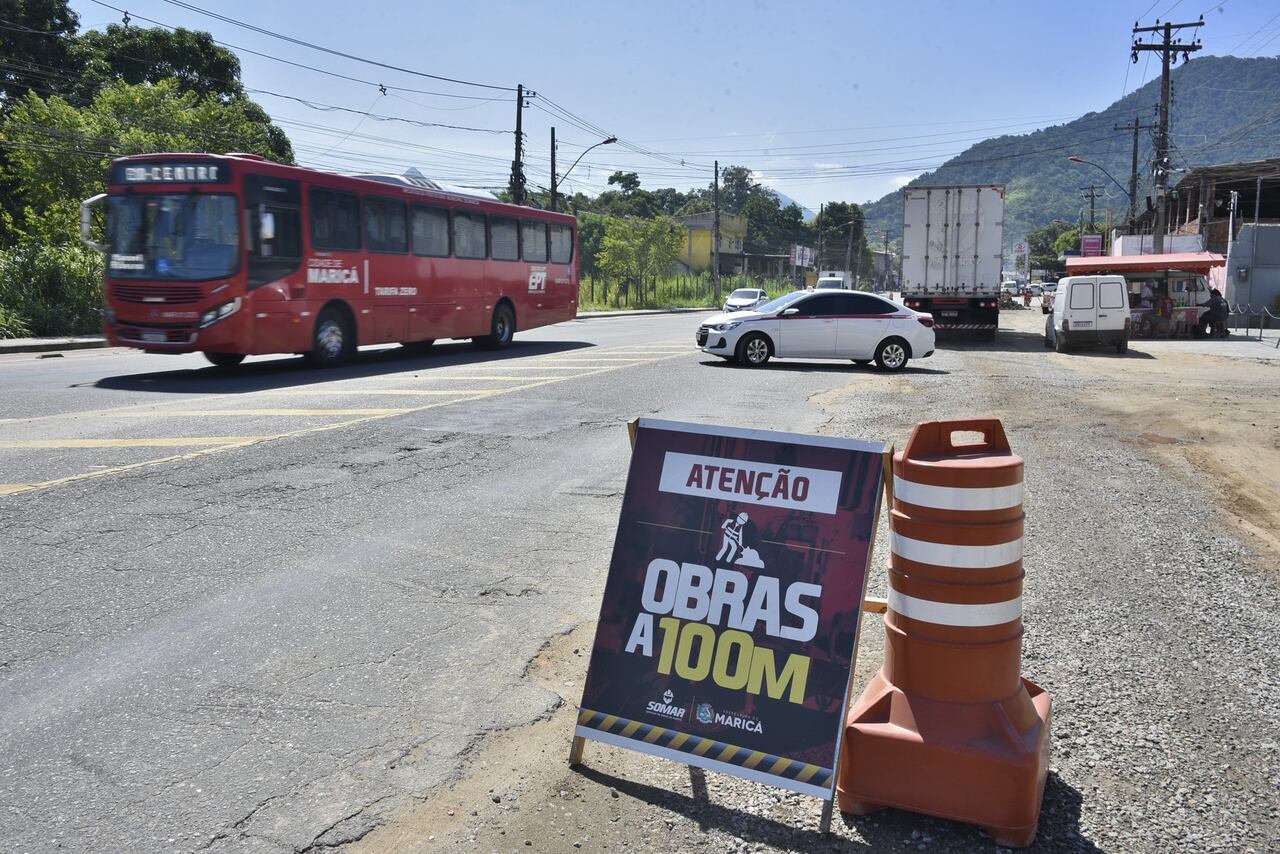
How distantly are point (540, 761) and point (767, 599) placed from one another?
1029 mm

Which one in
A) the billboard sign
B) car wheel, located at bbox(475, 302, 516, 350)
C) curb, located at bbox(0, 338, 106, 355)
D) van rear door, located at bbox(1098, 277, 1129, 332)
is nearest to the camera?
the billboard sign

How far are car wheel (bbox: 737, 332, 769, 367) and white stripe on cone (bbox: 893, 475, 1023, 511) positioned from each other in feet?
49.5

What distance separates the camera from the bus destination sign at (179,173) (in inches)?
579

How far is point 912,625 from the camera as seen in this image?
10.5 ft

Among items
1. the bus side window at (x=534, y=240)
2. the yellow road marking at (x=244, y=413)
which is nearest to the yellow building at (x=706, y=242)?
the bus side window at (x=534, y=240)

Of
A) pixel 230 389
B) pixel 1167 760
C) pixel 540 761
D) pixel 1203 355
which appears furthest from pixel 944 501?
pixel 1203 355

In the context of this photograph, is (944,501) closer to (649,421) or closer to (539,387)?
(649,421)

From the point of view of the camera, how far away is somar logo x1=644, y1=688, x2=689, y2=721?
10.9 feet

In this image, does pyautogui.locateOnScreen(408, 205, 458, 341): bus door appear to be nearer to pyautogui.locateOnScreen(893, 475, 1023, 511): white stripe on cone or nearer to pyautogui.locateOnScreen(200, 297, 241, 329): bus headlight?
pyautogui.locateOnScreen(200, 297, 241, 329): bus headlight

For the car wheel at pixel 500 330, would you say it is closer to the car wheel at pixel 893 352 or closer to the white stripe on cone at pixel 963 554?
the car wheel at pixel 893 352

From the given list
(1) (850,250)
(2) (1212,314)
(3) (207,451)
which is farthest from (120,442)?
(1) (850,250)

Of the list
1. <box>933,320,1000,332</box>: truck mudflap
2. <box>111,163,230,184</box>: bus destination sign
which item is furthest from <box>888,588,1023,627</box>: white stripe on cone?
<box>933,320,1000,332</box>: truck mudflap

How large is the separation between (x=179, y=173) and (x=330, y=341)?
3.47 metres

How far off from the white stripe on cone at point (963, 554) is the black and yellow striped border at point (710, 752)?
74 centimetres
